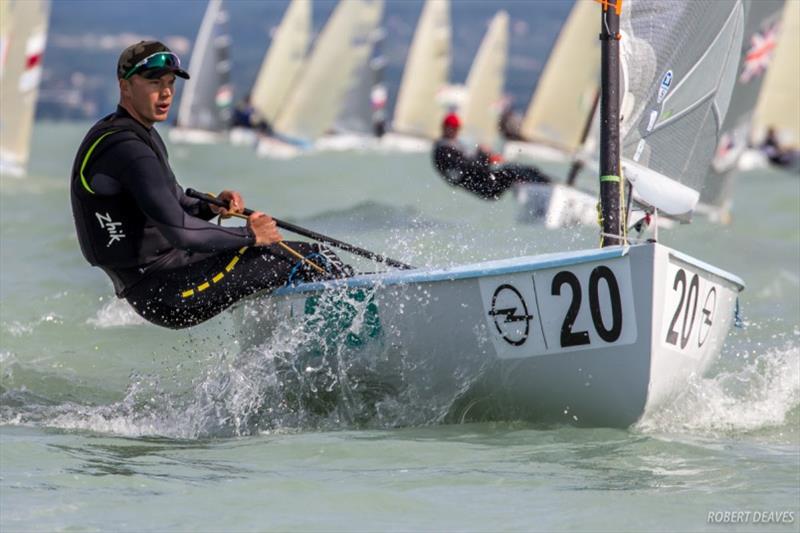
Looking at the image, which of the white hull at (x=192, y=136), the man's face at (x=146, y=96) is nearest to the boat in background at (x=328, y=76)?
the white hull at (x=192, y=136)

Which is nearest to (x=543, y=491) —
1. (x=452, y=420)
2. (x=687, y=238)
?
(x=452, y=420)

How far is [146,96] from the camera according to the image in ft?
16.8

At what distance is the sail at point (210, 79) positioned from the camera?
125ft

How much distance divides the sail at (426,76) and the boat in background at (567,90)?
15.3m

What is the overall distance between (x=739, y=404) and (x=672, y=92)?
1294 millimetres

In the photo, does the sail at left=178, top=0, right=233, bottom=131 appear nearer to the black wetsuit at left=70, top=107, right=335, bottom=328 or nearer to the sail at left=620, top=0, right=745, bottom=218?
the sail at left=620, top=0, right=745, bottom=218

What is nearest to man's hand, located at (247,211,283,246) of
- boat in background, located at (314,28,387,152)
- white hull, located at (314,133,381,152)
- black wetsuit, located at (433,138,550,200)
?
black wetsuit, located at (433,138,550,200)

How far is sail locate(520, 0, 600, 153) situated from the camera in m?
20.8

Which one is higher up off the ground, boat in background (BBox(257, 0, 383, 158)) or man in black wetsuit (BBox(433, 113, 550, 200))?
boat in background (BBox(257, 0, 383, 158))

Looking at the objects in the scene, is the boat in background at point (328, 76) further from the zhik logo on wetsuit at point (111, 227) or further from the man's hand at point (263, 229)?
the zhik logo on wetsuit at point (111, 227)

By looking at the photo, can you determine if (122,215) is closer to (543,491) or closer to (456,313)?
(456,313)

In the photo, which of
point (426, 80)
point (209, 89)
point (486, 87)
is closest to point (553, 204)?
point (486, 87)

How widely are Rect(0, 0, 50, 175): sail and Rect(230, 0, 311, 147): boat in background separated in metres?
24.6

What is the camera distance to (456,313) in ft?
16.6
